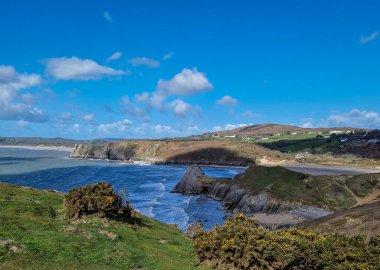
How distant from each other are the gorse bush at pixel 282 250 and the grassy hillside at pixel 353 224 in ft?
43.3

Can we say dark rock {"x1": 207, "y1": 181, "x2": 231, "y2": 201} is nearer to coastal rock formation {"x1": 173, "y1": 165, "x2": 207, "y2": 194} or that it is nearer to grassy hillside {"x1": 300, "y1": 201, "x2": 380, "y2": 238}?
coastal rock formation {"x1": 173, "y1": 165, "x2": 207, "y2": 194}

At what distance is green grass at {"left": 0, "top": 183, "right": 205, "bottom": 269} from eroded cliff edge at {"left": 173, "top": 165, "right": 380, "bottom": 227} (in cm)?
3858

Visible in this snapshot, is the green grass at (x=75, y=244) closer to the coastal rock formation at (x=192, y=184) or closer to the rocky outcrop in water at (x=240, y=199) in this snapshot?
the rocky outcrop in water at (x=240, y=199)

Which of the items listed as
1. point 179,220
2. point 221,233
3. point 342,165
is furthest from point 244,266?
point 342,165

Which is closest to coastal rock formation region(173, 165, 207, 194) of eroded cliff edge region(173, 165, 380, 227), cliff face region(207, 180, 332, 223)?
cliff face region(207, 180, 332, 223)

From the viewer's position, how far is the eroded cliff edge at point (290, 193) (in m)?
68.6

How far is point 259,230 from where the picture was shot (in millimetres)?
23359

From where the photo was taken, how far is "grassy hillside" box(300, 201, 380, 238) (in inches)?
1336

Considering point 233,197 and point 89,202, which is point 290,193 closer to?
point 233,197

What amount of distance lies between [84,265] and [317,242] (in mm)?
12359

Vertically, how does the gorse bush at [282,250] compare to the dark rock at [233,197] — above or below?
above

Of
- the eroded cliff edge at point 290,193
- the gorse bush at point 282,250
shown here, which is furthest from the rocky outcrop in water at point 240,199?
the gorse bush at point 282,250

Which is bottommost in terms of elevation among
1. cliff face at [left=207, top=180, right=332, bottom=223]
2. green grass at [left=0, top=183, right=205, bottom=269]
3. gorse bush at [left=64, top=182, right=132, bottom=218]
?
cliff face at [left=207, top=180, right=332, bottom=223]

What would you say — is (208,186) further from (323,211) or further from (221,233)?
(221,233)
